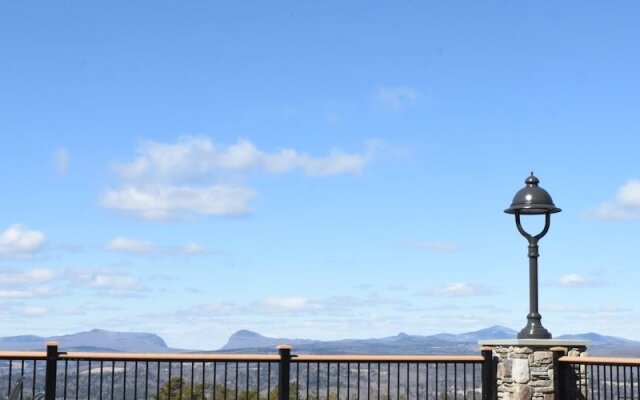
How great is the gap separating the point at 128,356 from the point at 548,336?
5569 millimetres

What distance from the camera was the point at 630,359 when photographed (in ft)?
38.2

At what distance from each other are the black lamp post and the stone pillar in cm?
42

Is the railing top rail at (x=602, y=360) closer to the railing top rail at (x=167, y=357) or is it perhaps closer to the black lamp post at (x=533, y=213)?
the black lamp post at (x=533, y=213)

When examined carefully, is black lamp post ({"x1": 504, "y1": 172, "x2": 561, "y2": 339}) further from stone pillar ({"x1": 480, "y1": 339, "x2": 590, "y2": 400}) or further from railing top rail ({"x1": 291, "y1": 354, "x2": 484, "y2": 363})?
railing top rail ({"x1": 291, "y1": 354, "x2": 484, "y2": 363})

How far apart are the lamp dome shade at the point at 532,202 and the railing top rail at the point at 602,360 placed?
2.15 metres

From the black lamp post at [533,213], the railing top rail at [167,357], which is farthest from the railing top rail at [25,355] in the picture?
the black lamp post at [533,213]

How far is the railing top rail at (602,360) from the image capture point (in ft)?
38.1

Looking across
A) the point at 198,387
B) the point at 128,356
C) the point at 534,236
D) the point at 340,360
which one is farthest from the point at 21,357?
the point at 198,387

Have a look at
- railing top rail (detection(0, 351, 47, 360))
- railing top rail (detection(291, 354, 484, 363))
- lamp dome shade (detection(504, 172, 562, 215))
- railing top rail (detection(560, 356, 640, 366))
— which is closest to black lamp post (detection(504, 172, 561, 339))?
lamp dome shade (detection(504, 172, 562, 215))

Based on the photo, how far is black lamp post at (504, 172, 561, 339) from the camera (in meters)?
13.6

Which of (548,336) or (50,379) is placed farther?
(548,336)

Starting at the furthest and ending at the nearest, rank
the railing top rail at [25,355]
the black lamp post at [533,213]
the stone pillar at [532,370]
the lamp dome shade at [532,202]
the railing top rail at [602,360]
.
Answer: the lamp dome shade at [532,202], the black lamp post at [533,213], the stone pillar at [532,370], the railing top rail at [25,355], the railing top rail at [602,360]

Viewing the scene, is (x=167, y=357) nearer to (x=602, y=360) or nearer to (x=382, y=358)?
(x=382, y=358)

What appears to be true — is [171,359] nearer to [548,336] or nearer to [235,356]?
[235,356]
